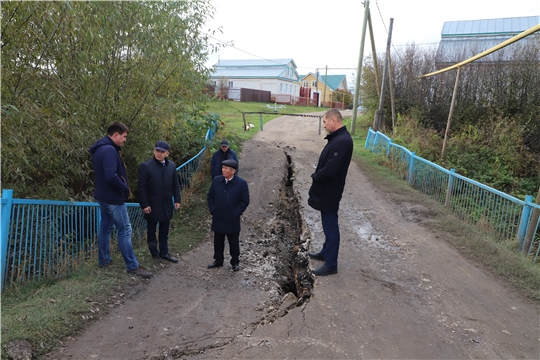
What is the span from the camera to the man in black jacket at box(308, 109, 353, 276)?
4.51m

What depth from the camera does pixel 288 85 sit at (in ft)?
155

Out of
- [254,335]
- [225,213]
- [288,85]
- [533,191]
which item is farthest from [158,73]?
[288,85]

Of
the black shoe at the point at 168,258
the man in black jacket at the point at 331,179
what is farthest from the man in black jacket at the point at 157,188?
the man in black jacket at the point at 331,179

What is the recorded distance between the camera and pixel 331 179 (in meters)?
4.64

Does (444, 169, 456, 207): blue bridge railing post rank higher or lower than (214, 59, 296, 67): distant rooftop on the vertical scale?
lower

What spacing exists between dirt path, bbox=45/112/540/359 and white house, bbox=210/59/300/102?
38.5m

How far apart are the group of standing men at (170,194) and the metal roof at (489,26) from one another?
71.5 feet

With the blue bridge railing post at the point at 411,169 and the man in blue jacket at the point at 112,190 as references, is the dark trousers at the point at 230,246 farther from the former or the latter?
the blue bridge railing post at the point at 411,169

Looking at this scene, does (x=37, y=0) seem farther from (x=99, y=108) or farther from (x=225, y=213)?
(x=225, y=213)

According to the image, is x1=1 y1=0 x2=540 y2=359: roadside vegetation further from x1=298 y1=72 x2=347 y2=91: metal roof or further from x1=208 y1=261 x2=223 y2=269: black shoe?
x1=298 y1=72 x2=347 y2=91: metal roof

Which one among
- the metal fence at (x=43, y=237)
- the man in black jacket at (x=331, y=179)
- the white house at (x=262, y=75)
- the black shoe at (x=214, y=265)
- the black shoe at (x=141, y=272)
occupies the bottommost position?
the black shoe at (x=214, y=265)

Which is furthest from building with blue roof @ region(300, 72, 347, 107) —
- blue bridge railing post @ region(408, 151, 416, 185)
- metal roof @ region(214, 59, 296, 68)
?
blue bridge railing post @ region(408, 151, 416, 185)

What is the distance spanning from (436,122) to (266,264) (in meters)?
14.7

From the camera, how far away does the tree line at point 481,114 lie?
1294cm
